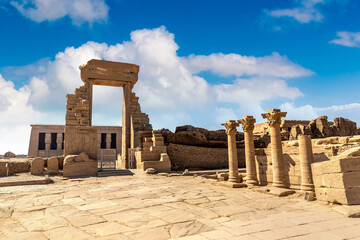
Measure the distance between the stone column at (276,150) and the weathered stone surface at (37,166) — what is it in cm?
1169

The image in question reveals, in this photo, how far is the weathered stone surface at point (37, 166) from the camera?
12.9 meters

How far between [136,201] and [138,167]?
968cm

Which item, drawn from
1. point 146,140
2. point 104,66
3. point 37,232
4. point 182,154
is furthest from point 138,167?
point 37,232

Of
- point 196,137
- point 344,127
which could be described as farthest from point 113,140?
point 344,127

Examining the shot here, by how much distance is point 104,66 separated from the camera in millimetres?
19391

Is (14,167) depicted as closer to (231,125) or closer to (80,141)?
(80,141)

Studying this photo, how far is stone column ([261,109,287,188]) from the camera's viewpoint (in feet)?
28.8

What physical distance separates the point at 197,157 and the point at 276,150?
35.2ft

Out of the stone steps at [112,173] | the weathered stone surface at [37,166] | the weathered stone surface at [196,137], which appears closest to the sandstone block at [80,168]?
the stone steps at [112,173]

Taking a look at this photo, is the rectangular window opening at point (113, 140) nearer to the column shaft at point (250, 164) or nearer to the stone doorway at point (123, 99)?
the stone doorway at point (123, 99)

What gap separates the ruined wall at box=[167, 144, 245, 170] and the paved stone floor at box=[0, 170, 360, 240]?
11.1m

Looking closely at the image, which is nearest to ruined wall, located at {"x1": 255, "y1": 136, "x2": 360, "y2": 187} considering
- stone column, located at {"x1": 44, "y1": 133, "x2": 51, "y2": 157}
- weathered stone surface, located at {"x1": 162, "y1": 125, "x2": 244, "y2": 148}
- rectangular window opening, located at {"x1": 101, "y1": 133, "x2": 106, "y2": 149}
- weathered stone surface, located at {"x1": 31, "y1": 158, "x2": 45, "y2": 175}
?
weathered stone surface, located at {"x1": 162, "y1": 125, "x2": 244, "y2": 148}

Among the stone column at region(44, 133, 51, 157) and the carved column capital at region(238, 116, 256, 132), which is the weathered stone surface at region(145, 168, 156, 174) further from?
the stone column at region(44, 133, 51, 157)

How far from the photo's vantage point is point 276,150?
899 cm
